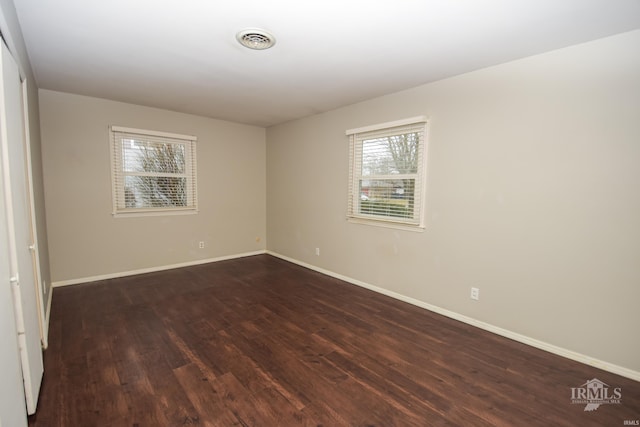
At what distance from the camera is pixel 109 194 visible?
13.2 ft

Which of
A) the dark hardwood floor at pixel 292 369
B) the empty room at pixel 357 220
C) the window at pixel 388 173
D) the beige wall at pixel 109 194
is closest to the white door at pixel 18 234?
the empty room at pixel 357 220

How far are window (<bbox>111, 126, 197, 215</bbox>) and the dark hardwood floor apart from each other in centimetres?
150

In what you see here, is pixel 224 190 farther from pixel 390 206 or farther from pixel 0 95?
pixel 0 95

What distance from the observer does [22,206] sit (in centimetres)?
186

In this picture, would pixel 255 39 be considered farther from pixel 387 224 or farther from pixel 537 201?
pixel 537 201

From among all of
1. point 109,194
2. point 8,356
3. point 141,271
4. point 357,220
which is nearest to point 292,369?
point 8,356

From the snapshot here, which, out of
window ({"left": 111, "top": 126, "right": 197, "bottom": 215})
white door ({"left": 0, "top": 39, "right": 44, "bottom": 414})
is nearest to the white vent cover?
white door ({"left": 0, "top": 39, "right": 44, "bottom": 414})

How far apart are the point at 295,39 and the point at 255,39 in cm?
31

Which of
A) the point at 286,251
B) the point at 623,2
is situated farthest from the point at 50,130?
the point at 623,2

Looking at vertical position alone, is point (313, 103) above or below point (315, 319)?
above

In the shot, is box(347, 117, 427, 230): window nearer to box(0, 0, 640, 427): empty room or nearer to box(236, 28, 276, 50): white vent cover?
box(0, 0, 640, 427): empty room

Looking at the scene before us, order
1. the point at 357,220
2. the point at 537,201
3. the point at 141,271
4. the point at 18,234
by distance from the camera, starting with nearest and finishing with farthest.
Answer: the point at 18,234
the point at 537,201
the point at 357,220
the point at 141,271

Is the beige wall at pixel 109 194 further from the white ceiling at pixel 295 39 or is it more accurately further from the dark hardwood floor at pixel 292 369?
the dark hardwood floor at pixel 292 369

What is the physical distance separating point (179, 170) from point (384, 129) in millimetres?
3261
